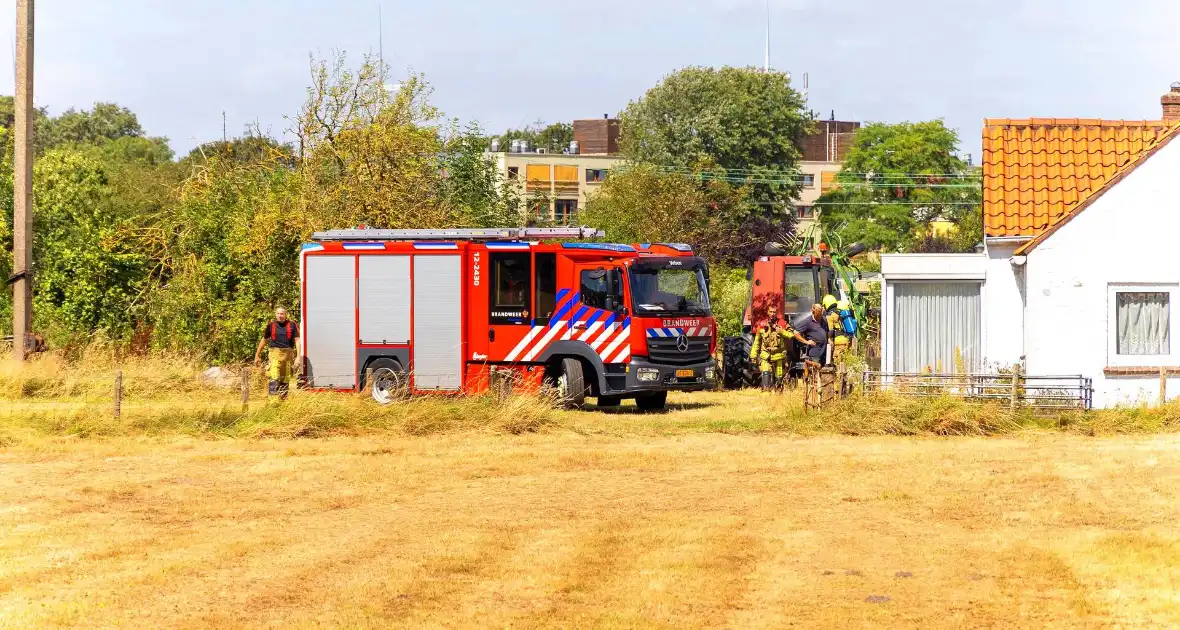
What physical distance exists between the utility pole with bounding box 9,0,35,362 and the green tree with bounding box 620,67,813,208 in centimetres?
5908

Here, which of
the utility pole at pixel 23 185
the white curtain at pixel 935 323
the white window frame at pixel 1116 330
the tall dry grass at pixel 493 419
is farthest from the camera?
the utility pole at pixel 23 185

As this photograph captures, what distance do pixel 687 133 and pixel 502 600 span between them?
7453cm

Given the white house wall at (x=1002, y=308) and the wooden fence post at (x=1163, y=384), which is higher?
the white house wall at (x=1002, y=308)

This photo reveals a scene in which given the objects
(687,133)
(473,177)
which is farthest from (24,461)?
(687,133)

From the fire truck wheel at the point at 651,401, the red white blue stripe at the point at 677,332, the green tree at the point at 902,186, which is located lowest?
the fire truck wheel at the point at 651,401

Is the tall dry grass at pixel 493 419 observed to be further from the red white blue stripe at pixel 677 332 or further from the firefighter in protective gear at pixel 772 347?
the firefighter in protective gear at pixel 772 347

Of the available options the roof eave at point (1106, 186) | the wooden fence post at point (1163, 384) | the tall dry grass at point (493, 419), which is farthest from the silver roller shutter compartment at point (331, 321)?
the wooden fence post at point (1163, 384)

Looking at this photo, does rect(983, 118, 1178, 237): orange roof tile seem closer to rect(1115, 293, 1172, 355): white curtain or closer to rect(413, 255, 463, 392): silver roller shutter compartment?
rect(1115, 293, 1172, 355): white curtain

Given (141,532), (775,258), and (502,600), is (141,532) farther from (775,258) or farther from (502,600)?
(775,258)

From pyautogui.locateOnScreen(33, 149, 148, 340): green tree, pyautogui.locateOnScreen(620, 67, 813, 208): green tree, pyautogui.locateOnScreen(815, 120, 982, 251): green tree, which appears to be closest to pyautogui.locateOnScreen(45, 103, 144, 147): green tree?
pyautogui.locateOnScreen(620, 67, 813, 208): green tree

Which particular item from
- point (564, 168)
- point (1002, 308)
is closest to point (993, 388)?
point (1002, 308)

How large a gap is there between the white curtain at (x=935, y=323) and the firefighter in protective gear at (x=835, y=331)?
0.88m

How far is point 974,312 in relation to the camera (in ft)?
76.8

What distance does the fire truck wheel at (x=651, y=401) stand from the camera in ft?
77.3
